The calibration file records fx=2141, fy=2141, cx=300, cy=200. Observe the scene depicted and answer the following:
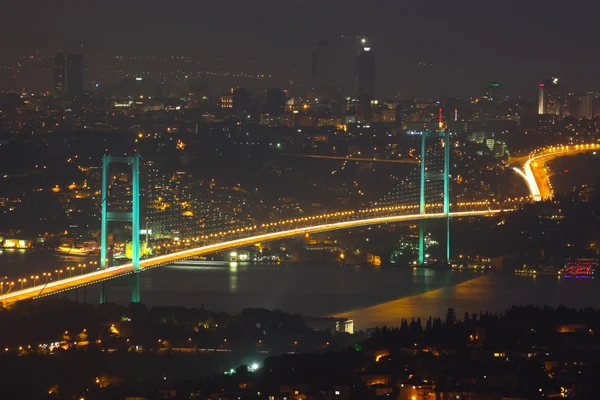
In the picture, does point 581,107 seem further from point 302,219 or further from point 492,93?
point 302,219

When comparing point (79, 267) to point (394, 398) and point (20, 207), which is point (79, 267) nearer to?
point (20, 207)

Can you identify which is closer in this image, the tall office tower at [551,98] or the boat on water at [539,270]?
the boat on water at [539,270]

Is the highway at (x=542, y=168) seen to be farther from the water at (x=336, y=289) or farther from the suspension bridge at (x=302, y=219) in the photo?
the water at (x=336, y=289)

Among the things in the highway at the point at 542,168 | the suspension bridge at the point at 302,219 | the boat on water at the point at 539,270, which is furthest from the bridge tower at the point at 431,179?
the highway at the point at 542,168

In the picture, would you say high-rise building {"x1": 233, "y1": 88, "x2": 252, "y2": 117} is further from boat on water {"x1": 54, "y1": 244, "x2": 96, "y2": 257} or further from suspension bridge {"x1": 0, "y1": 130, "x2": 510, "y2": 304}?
boat on water {"x1": 54, "y1": 244, "x2": 96, "y2": 257}

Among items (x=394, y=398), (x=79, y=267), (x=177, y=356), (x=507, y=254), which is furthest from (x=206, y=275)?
(x=394, y=398)

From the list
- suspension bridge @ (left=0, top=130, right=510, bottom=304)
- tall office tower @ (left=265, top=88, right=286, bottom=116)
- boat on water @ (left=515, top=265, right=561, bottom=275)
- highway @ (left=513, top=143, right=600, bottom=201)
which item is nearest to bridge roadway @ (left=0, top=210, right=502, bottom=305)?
suspension bridge @ (left=0, top=130, right=510, bottom=304)

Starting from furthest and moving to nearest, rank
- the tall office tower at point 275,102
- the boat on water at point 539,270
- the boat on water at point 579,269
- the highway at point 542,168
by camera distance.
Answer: the tall office tower at point 275,102 → the highway at point 542,168 → the boat on water at point 539,270 → the boat on water at point 579,269
